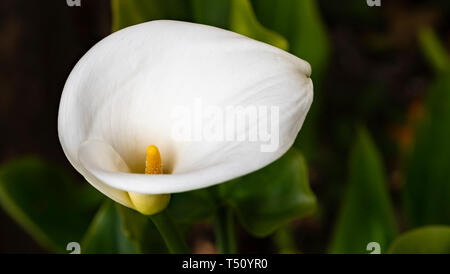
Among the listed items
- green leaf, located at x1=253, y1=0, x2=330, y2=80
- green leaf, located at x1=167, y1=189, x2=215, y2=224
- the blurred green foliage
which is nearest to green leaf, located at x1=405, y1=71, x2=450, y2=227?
the blurred green foliage

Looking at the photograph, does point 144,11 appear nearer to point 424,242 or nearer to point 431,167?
point 424,242

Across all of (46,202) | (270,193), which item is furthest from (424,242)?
(46,202)

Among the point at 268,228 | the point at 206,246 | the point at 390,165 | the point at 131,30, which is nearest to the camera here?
the point at 131,30

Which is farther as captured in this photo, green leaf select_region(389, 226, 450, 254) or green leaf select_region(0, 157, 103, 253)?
green leaf select_region(0, 157, 103, 253)

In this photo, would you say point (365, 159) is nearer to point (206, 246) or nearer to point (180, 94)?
point (180, 94)

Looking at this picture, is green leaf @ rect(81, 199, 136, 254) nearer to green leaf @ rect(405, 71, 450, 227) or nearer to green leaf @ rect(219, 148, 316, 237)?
green leaf @ rect(219, 148, 316, 237)
